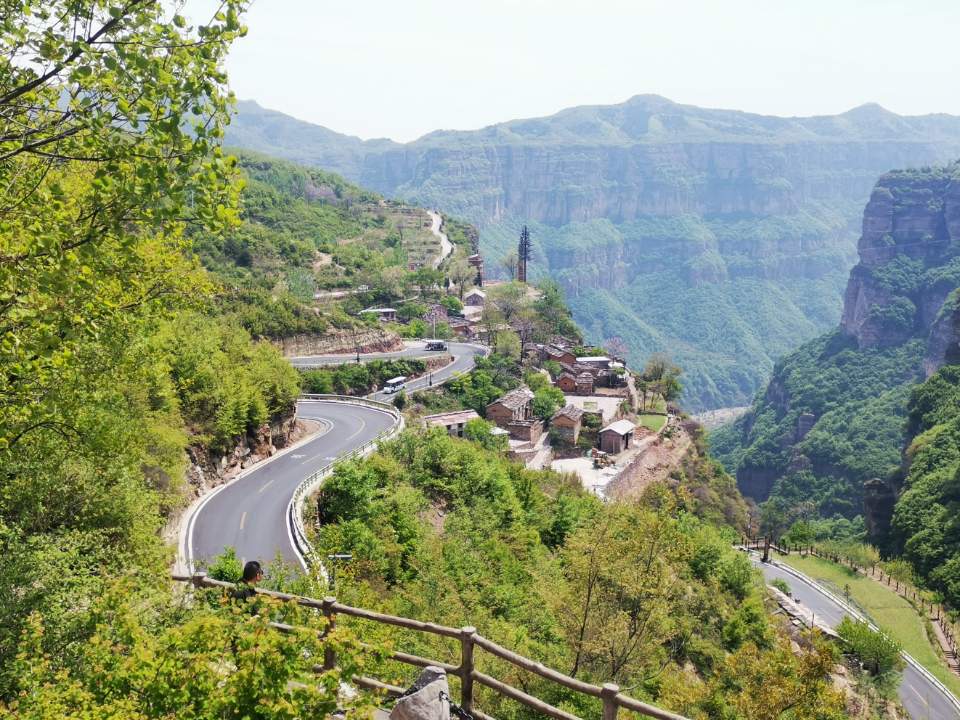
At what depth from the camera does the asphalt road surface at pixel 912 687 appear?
31.7 metres

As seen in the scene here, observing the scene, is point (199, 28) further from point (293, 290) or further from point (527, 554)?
point (293, 290)

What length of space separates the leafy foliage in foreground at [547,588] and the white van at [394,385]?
2220 centimetres

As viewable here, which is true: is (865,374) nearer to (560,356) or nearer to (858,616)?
(560,356)

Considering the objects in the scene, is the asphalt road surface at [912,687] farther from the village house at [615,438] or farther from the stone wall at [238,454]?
the stone wall at [238,454]

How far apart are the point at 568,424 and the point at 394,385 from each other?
14710 millimetres

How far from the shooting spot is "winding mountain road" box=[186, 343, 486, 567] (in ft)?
68.4

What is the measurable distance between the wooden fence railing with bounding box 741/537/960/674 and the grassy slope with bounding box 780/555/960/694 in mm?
640

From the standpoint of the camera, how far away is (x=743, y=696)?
17344 millimetres

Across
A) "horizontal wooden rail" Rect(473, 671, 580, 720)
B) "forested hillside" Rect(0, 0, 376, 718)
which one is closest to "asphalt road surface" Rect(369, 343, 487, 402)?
"forested hillside" Rect(0, 0, 376, 718)

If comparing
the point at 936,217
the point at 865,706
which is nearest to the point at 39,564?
the point at 865,706

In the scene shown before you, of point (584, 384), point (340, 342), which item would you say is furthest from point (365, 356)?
point (584, 384)

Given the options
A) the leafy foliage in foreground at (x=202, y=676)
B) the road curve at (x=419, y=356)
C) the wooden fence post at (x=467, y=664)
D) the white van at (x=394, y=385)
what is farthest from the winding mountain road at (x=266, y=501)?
the road curve at (x=419, y=356)

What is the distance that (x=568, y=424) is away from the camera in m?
59.6

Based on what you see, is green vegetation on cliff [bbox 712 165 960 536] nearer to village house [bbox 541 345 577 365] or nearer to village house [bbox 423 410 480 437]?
village house [bbox 541 345 577 365]
